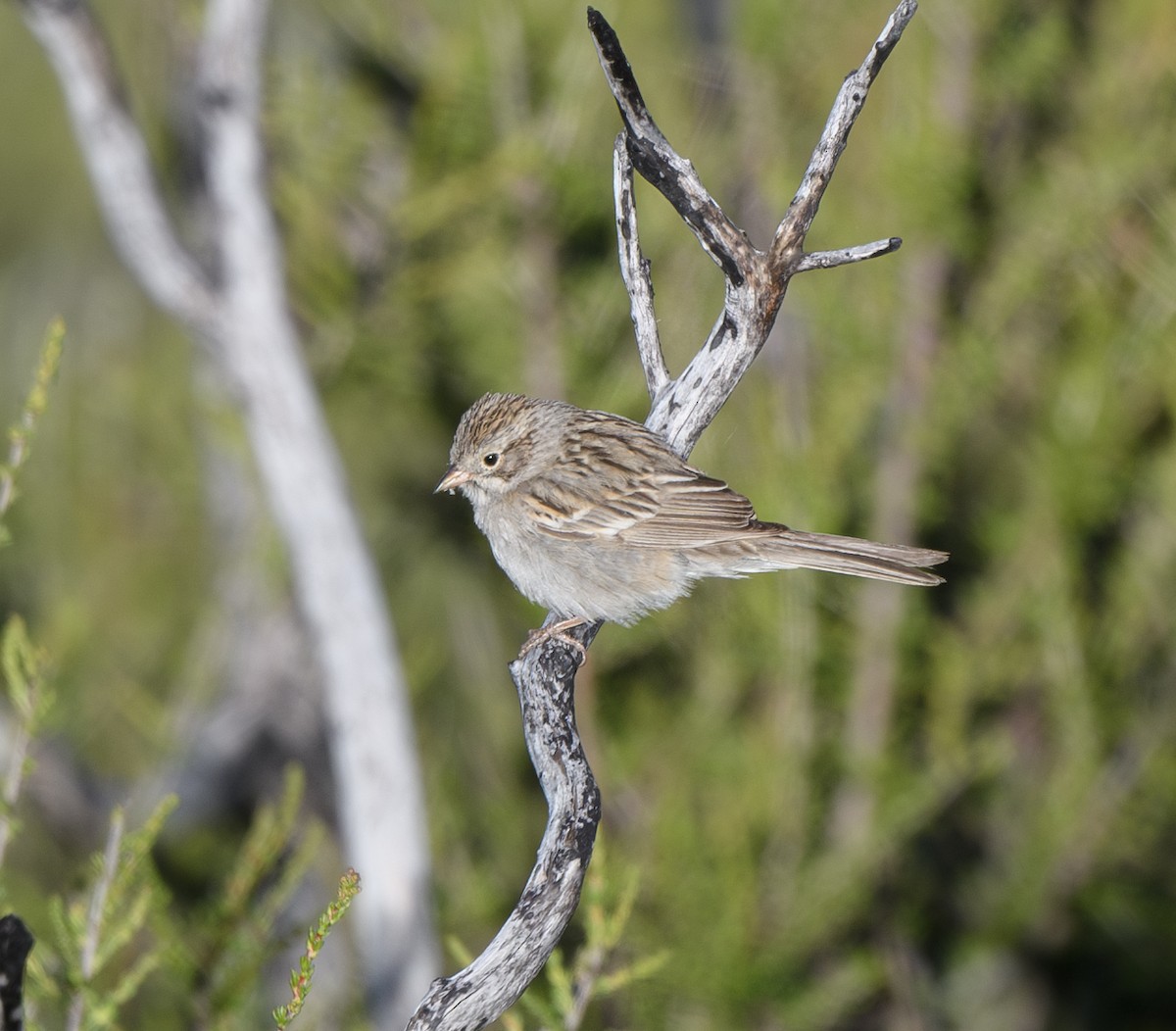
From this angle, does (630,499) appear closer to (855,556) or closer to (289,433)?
(855,556)

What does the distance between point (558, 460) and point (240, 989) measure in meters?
1.59

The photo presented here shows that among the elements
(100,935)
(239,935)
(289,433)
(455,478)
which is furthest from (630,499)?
(100,935)

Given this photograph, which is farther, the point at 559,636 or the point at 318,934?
the point at 559,636

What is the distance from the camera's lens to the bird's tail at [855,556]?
2867mm

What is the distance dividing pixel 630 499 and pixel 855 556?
0.69m

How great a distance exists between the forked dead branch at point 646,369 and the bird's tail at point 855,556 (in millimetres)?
371

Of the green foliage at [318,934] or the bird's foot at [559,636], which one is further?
the bird's foot at [559,636]

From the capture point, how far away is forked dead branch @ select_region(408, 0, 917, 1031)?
1727 millimetres

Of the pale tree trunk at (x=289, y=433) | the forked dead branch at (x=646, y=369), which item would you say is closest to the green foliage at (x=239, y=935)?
the forked dead branch at (x=646, y=369)

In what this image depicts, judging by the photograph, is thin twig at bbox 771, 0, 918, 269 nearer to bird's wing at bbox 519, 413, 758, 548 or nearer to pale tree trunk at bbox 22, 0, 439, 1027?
bird's wing at bbox 519, 413, 758, 548

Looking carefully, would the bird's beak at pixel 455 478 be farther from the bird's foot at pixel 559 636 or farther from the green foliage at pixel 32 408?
the green foliage at pixel 32 408

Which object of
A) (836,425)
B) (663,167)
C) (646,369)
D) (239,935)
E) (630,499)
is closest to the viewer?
(663,167)

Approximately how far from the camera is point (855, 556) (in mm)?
2984

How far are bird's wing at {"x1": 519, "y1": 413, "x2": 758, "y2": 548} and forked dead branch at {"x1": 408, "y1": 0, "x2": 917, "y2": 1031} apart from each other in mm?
300
